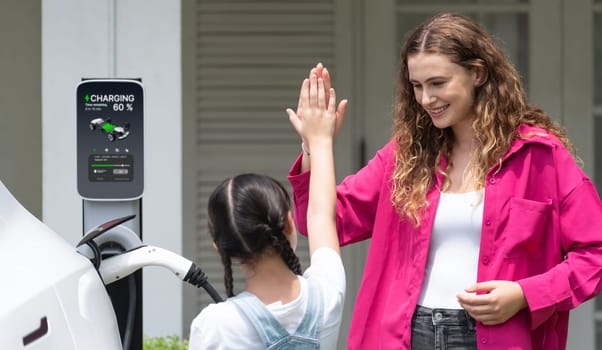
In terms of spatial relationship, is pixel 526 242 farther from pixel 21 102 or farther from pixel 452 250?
pixel 21 102

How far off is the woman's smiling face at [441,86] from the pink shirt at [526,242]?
0.16 m

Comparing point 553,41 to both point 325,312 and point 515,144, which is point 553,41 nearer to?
point 515,144

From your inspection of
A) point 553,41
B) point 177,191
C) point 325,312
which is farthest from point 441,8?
point 325,312

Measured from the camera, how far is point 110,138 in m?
3.03

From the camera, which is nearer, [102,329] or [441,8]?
[102,329]

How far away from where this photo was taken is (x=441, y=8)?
5797 mm

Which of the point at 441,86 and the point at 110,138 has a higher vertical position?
the point at 441,86

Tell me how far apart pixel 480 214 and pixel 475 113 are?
9.6 inches

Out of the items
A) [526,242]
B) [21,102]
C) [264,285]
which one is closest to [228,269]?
[264,285]

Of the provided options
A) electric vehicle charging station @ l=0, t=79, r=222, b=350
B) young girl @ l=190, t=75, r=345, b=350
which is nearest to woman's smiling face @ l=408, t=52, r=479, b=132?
young girl @ l=190, t=75, r=345, b=350

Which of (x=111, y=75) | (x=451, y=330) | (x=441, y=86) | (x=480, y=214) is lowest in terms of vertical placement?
(x=451, y=330)

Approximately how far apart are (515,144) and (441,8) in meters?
3.23

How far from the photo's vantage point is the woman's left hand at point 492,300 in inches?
101

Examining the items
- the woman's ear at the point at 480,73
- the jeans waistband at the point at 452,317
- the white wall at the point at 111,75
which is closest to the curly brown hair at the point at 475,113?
the woman's ear at the point at 480,73
